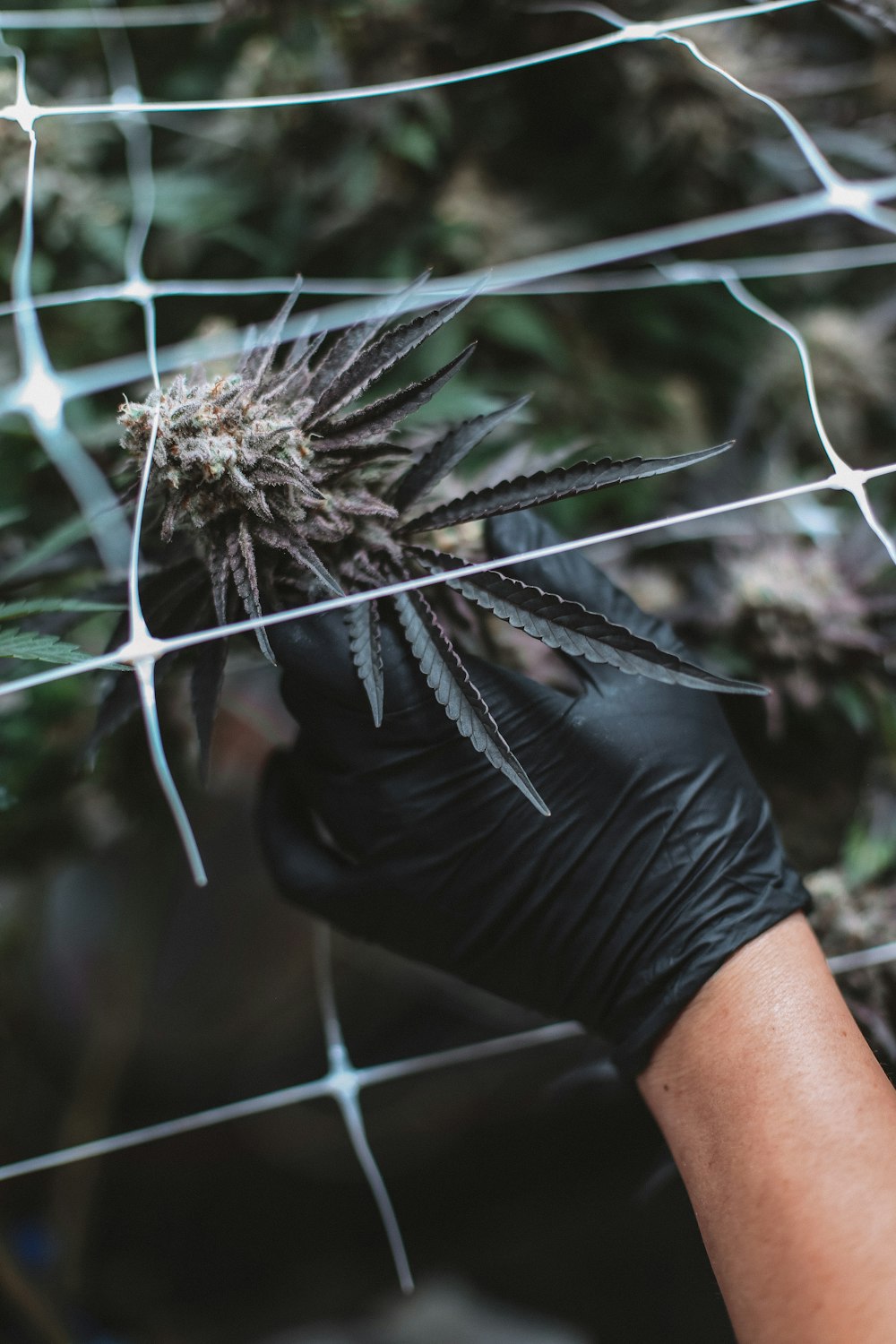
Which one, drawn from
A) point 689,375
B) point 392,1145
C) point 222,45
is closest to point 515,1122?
point 392,1145

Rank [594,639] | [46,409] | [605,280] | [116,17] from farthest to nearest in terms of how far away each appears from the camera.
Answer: [605,280]
[116,17]
[46,409]
[594,639]

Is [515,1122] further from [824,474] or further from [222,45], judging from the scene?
[222,45]

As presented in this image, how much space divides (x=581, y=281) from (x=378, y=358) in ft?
2.75

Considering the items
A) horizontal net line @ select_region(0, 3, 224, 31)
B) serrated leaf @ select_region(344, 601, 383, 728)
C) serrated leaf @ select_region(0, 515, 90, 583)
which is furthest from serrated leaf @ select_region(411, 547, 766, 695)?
horizontal net line @ select_region(0, 3, 224, 31)

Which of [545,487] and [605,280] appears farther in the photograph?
[605,280]

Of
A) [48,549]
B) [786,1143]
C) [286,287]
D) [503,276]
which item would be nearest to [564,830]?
[786,1143]

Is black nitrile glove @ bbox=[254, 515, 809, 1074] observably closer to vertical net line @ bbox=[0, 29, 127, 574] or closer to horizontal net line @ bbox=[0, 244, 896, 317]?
vertical net line @ bbox=[0, 29, 127, 574]

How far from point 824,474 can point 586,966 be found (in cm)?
90

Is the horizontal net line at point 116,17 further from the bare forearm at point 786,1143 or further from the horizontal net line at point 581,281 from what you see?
the bare forearm at point 786,1143

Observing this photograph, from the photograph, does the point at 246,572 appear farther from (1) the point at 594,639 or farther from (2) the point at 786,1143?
(2) the point at 786,1143

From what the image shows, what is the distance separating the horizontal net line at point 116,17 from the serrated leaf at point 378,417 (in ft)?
2.97

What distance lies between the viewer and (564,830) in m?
0.83

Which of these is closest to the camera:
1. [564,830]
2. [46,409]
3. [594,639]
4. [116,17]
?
[594,639]

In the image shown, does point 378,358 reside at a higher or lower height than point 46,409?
lower
